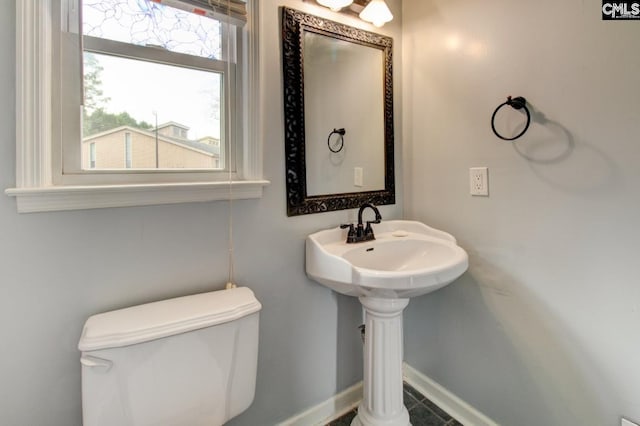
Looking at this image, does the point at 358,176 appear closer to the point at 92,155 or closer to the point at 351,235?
the point at 351,235

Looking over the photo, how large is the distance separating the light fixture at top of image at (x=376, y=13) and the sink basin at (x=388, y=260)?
39.0 inches

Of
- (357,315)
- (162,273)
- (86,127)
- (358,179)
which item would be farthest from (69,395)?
(358,179)

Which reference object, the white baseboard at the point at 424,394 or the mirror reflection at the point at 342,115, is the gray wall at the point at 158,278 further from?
the mirror reflection at the point at 342,115

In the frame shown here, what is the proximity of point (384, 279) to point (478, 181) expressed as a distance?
693mm

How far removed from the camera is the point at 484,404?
1371 mm

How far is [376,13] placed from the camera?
4.70ft

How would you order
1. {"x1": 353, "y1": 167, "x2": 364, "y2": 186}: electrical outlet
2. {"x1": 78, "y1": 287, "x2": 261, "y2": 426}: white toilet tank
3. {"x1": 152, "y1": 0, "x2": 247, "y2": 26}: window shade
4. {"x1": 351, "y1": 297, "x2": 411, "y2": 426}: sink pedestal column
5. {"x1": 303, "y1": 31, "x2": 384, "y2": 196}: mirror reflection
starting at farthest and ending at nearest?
1. {"x1": 353, "y1": 167, "x2": 364, "y2": 186}: electrical outlet
2. {"x1": 303, "y1": 31, "x2": 384, "y2": 196}: mirror reflection
3. {"x1": 351, "y1": 297, "x2": 411, "y2": 426}: sink pedestal column
4. {"x1": 152, "y1": 0, "x2": 247, "y2": 26}: window shade
5. {"x1": 78, "y1": 287, "x2": 261, "y2": 426}: white toilet tank

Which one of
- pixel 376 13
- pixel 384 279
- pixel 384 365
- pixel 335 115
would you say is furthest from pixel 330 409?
pixel 376 13

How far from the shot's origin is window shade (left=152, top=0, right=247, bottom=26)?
42.7 inches

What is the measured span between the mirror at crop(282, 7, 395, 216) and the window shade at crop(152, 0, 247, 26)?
7.3 inches

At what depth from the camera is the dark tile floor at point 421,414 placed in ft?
4.73

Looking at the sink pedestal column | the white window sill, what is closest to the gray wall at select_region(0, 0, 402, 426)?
the white window sill

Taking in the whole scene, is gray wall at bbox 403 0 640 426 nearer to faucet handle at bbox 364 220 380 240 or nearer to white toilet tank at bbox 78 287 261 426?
faucet handle at bbox 364 220 380 240

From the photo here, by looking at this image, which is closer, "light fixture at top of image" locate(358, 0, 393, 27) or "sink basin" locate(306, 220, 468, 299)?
"sink basin" locate(306, 220, 468, 299)
